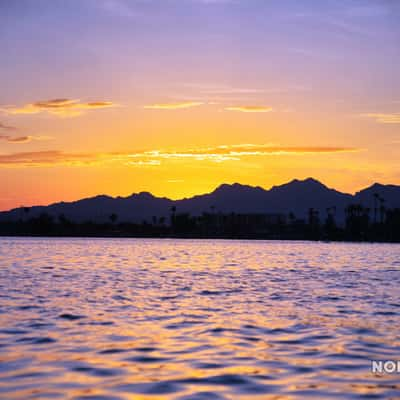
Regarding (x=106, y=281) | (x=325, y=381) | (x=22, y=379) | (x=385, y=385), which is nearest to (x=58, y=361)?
(x=22, y=379)

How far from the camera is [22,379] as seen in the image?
1401 cm

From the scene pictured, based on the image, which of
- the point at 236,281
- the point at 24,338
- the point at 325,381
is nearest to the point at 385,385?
the point at 325,381

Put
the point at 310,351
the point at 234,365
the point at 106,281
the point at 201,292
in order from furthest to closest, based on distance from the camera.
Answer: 1. the point at 106,281
2. the point at 201,292
3. the point at 310,351
4. the point at 234,365

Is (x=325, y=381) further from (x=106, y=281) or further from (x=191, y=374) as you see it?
(x=106, y=281)

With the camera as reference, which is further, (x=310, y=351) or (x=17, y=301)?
(x=17, y=301)

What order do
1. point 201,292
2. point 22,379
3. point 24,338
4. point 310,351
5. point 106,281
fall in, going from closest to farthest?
point 22,379
point 310,351
point 24,338
point 201,292
point 106,281

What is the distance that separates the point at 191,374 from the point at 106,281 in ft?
90.6

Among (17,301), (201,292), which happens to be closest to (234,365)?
(17,301)

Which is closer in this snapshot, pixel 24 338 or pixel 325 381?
pixel 325 381

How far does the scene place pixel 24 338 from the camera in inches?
743

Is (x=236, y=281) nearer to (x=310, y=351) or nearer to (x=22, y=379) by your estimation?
(x=310, y=351)

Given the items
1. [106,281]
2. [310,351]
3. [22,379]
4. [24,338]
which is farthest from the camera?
[106,281]

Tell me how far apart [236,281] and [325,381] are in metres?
28.6

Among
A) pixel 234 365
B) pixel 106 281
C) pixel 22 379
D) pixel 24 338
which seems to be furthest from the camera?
pixel 106 281
